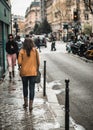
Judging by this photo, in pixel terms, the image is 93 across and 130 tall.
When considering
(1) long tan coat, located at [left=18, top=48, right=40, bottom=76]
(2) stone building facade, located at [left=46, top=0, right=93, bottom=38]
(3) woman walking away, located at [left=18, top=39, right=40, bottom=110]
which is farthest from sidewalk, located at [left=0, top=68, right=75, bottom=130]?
(2) stone building facade, located at [left=46, top=0, right=93, bottom=38]

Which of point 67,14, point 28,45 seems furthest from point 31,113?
point 67,14

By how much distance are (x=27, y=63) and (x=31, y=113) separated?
50.9 inches

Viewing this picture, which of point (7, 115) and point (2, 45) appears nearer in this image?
point (7, 115)

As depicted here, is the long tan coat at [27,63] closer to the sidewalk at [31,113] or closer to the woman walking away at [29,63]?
the woman walking away at [29,63]

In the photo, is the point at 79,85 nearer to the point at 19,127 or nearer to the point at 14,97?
the point at 14,97

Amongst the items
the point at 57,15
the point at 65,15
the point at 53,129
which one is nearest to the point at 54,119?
the point at 53,129

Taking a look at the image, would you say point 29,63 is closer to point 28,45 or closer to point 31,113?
point 28,45

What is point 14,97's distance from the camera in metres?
13.6

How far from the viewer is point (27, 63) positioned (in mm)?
11531

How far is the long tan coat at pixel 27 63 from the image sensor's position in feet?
37.7

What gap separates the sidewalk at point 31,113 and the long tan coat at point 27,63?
2.95ft

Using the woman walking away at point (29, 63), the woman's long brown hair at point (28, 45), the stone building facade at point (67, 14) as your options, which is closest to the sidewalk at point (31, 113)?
the woman walking away at point (29, 63)

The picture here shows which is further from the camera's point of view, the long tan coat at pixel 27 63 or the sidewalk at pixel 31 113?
the long tan coat at pixel 27 63

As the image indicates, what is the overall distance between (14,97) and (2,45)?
7729 mm
